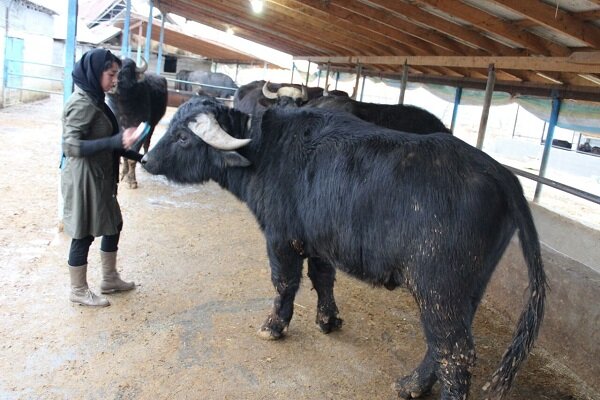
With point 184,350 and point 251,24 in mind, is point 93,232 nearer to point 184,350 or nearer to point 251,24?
point 184,350

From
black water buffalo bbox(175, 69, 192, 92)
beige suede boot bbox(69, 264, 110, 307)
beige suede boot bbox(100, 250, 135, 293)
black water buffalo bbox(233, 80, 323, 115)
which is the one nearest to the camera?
beige suede boot bbox(69, 264, 110, 307)

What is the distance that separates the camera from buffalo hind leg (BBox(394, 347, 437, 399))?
9.84 feet

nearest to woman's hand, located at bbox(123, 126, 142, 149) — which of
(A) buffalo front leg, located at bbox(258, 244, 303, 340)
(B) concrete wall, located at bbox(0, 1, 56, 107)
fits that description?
(A) buffalo front leg, located at bbox(258, 244, 303, 340)

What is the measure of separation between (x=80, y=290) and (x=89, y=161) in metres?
1.06

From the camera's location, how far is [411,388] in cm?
301

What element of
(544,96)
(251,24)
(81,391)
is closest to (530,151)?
(544,96)

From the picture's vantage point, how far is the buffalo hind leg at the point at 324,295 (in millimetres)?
3703

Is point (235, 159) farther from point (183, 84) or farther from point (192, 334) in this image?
point (183, 84)

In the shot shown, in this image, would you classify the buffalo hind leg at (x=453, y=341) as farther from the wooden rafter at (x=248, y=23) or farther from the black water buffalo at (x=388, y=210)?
the wooden rafter at (x=248, y=23)

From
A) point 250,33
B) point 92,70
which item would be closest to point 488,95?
point 92,70

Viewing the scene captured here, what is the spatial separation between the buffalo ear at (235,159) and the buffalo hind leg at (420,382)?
179 centimetres

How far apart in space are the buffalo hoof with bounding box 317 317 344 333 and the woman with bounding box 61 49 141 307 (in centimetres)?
178

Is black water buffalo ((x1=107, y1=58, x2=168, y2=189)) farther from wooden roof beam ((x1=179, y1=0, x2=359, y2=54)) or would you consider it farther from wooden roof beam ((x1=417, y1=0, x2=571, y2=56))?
wooden roof beam ((x1=417, y1=0, x2=571, y2=56))

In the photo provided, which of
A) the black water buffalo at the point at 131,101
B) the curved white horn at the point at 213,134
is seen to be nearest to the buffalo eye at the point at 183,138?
the curved white horn at the point at 213,134
